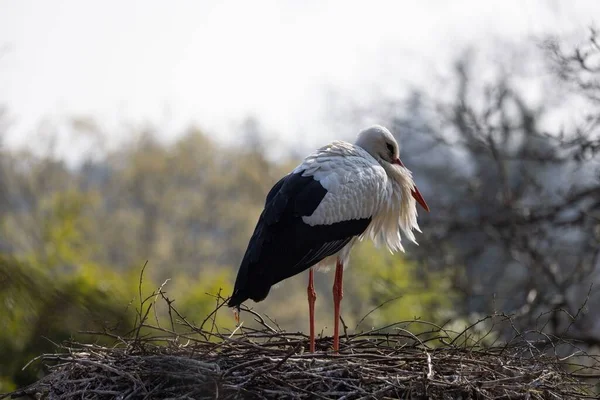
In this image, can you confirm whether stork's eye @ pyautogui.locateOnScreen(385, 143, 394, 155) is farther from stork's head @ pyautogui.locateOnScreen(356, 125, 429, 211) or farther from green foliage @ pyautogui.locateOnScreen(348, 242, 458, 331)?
green foliage @ pyautogui.locateOnScreen(348, 242, 458, 331)

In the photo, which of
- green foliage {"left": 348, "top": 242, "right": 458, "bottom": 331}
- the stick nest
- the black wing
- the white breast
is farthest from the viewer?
green foliage {"left": 348, "top": 242, "right": 458, "bottom": 331}

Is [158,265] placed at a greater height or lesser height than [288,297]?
greater

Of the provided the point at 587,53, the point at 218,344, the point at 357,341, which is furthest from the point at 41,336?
the point at 587,53

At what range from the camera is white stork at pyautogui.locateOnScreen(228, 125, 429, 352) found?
4816 millimetres

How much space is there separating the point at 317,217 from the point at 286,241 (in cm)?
23

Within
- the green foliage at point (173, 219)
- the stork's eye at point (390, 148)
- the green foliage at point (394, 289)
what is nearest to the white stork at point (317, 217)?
the stork's eye at point (390, 148)

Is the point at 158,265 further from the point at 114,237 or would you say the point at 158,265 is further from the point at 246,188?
the point at 246,188

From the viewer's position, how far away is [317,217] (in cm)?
497

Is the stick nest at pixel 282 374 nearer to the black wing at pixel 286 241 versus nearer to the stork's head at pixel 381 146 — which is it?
the black wing at pixel 286 241

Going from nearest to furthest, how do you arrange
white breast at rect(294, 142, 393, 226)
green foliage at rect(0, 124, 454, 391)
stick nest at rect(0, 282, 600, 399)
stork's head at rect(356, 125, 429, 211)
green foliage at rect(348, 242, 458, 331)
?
stick nest at rect(0, 282, 600, 399) → white breast at rect(294, 142, 393, 226) → stork's head at rect(356, 125, 429, 211) → green foliage at rect(348, 242, 458, 331) → green foliage at rect(0, 124, 454, 391)

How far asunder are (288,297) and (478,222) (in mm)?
19414

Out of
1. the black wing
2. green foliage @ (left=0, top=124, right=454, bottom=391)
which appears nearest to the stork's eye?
the black wing

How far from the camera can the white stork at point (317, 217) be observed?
482 cm

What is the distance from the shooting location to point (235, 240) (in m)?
30.6
